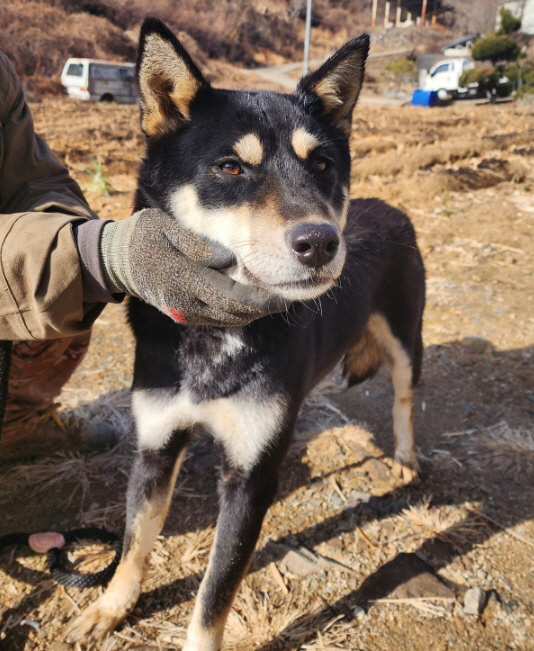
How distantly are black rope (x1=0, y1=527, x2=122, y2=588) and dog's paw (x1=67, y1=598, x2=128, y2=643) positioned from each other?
127mm

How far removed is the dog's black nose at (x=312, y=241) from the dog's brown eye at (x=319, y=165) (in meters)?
0.45

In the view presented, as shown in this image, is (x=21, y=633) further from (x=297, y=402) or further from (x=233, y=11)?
(x=233, y=11)

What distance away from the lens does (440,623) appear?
6.48 ft

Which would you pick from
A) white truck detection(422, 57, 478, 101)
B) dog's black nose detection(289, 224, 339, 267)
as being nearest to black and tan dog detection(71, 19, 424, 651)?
dog's black nose detection(289, 224, 339, 267)

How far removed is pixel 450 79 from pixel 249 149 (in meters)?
29.8

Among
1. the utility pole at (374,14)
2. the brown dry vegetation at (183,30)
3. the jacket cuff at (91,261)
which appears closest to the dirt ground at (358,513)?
the jacket cuff at (91,261)

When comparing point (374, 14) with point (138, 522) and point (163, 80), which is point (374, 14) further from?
point (138, 522)

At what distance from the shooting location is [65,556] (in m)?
2.25

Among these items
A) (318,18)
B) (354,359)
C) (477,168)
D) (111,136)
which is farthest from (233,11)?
(354,359)

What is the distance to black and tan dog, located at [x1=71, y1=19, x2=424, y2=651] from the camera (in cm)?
154

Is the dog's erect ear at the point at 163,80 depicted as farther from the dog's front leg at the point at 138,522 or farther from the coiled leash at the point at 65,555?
the coiled leash at the point at 65,555

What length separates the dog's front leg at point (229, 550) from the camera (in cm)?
177

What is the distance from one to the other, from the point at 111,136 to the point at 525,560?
10.7 meters

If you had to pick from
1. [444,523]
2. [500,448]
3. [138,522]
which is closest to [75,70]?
[500,448]
